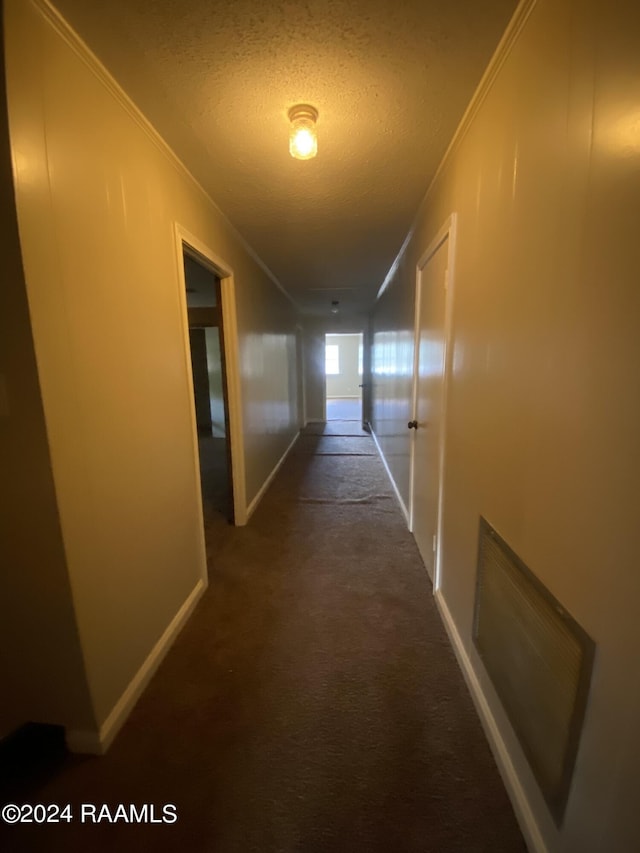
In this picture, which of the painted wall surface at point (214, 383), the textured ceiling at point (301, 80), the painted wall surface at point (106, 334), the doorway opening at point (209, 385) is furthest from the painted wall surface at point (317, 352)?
the painted wall surface at point (106, 334)

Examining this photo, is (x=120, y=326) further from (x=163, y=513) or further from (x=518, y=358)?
(x=518, y=358)

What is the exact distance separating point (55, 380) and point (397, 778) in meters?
1.65

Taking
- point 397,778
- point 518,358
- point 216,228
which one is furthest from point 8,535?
point 216,228

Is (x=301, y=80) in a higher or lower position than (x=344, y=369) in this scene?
higher

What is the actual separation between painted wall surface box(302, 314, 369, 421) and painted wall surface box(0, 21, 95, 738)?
5.99m

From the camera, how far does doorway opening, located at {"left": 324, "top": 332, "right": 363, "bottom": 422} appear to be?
10.9 metres

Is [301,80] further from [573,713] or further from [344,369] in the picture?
[344,369]

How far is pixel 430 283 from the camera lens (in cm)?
208

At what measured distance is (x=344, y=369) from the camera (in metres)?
11.3

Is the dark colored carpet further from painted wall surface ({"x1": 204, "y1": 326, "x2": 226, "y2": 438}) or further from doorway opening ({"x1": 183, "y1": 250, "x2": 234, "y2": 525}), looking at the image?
painted wall surface ({"x1": 204, "y1": 326, "x2": 226, "y2": 438})

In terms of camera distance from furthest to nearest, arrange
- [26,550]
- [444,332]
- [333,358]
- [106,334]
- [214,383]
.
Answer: [333,358], [214,383], [444,332], [106,334], [26,550]

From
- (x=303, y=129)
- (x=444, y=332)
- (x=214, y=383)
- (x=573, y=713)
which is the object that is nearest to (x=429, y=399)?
(x=444, y=332)

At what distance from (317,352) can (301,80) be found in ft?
20.0

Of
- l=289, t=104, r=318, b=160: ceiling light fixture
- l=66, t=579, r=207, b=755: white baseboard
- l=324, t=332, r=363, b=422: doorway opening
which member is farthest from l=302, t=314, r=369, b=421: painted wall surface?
l=66, t=579, r=207, b=755: white baseboard
